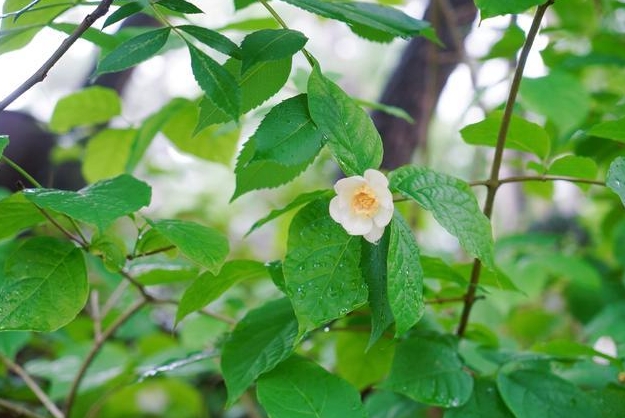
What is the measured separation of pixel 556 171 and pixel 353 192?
1.04 ft

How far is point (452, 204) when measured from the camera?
20.6 inches

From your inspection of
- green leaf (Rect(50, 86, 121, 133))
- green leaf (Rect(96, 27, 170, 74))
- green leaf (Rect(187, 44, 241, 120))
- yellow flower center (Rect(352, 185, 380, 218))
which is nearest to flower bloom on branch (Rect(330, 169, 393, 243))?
yellow flower center (Rect(352, 185, 380, 218))

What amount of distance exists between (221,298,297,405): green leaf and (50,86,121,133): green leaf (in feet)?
1.72

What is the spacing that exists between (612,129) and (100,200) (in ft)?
1.64

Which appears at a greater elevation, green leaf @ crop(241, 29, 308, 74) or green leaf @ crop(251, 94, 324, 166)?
green leaf @ crop(241, 29, 308, 74)

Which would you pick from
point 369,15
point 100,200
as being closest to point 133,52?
point 100,200

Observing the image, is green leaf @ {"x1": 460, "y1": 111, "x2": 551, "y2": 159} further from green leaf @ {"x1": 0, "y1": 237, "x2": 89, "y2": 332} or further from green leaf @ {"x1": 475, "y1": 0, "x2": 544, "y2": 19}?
green leaf @ {"x1": 0, "y1": 237, "x2": 89, "y2": 332}

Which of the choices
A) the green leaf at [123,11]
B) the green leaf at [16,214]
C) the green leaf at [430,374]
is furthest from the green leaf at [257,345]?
the green leaf at [123,11]

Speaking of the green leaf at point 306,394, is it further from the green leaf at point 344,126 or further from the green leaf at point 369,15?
the green leaf at point 369,15

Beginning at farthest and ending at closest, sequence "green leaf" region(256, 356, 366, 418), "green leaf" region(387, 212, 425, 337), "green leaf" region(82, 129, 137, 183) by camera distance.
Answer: "green leaf" region(82, 129, 137, 183) → "green leaf" region(256, 356, 366, 418) → "green leaf" region(387, 212, 425, 337)

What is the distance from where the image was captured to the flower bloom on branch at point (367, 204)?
51 cm

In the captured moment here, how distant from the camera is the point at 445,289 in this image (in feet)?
2.69

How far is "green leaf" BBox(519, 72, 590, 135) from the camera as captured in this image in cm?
97

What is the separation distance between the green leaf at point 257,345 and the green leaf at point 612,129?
0.37 metres
